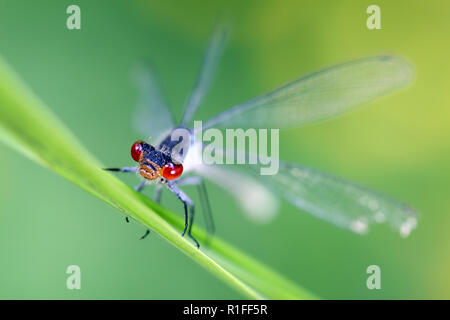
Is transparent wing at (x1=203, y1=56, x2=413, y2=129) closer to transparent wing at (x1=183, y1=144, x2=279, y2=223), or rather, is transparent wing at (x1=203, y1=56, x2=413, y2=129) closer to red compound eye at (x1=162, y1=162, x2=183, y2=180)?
transparent wing at (x1=183, y1=144, x2=279, y2=223)

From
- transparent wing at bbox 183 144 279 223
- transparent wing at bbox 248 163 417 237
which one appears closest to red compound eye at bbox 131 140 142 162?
transparent wing at bbox 183 144 279 223

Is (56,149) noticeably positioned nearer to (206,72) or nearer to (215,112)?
(206,72)

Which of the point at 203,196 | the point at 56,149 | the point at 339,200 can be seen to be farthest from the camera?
the point at 203,196

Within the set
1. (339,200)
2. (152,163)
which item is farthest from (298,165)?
(152,163)

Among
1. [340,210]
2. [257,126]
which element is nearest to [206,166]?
[257,126]

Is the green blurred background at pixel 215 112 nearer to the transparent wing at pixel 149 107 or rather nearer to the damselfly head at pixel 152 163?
the transparent wing at pixel 149 107

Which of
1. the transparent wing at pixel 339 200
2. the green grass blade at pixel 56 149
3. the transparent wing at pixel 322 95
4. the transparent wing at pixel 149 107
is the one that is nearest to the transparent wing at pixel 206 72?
the transparent wing at pixel 322 95

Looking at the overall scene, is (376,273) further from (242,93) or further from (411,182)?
(242,93)
